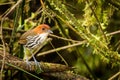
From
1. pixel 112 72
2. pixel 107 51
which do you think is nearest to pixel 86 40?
pixel 107 51

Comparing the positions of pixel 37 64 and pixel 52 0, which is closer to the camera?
pixel 37 64

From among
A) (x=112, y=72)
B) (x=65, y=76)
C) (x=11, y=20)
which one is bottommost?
(x=112, y=72)

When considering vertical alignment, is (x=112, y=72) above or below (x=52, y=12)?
below

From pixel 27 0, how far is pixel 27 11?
0.49ft

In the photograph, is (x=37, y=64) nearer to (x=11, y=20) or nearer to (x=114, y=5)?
(x=114, y=5)

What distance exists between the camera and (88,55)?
438 cm

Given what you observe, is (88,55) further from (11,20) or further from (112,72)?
(11,20)

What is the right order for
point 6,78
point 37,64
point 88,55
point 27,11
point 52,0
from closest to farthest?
point 37,64
point 52,0
point 6,78
point 27,11
point 88,55

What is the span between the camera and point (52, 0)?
3.37 meters

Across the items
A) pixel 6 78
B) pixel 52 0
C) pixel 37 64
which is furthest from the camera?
pixel 6 78

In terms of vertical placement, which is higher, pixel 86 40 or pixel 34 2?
pixel 34 2


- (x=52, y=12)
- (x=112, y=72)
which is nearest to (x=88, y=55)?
(x=112, y=72)

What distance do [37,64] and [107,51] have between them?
714 mm

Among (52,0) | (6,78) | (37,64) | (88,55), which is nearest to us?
(37,64)
